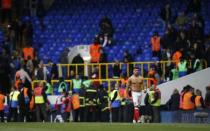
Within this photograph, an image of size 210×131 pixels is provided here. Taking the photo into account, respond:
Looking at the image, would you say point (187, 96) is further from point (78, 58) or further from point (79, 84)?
point (78, 58)

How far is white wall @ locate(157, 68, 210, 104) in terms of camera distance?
80.8 ft

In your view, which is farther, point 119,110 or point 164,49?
point 164,49

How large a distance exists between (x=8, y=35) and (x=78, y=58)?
12.6 ft

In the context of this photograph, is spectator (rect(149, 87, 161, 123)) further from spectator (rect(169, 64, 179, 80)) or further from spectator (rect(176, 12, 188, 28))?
spectator (rect(176, 12, 188, 28))

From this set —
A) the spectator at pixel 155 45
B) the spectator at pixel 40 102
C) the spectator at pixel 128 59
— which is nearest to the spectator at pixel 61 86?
the spectator at pixel 40 102

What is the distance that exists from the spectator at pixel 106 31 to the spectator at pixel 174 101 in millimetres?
6703

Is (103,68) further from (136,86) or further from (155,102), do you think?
(136,86)

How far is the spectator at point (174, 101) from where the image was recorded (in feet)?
77.6

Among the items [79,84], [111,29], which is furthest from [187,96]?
[111,29]

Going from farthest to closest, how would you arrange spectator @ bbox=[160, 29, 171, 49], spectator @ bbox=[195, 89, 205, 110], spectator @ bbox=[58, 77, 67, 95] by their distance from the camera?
spectator @ bbox=[160, 29, 171, 49], spectator @ bbox=[58, 77, 67, 95], spectator @ bbox=[195, 89, 205, 110]

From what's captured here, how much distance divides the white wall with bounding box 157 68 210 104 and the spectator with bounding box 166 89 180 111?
919 millimetres

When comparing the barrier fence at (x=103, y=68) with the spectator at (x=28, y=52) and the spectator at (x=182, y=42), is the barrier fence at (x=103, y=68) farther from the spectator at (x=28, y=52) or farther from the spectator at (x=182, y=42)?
the spectator at (x=28, y=52)

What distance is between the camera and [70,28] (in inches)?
1243

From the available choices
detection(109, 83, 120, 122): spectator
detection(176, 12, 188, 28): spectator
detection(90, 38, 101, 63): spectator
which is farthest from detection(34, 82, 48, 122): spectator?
detection(176, 12, 188, 28): spectator
